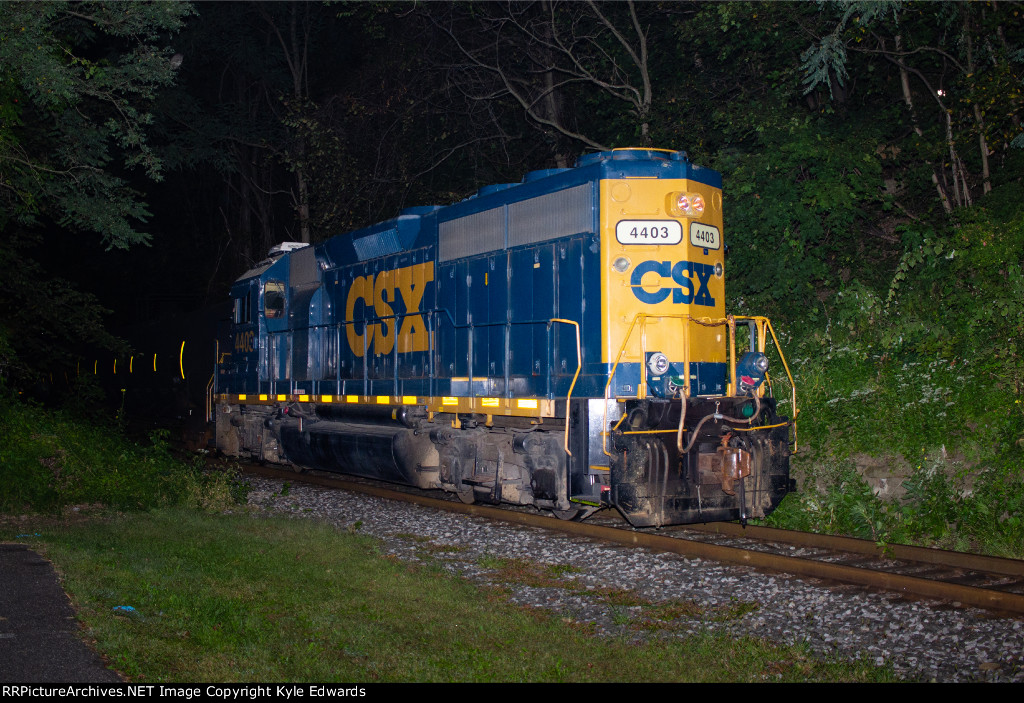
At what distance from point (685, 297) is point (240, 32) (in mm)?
25142

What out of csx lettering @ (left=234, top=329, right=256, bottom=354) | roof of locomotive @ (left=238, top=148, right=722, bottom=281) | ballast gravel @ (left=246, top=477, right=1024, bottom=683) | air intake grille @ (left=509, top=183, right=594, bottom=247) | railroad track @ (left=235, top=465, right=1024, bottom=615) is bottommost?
ballast gravel @ (left=246, top=477, right=1024, bottom=683)

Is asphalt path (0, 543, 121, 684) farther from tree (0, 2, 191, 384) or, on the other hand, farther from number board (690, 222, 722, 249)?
tree (0, 2, 191, 384)

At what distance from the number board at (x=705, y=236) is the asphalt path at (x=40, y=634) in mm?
6539

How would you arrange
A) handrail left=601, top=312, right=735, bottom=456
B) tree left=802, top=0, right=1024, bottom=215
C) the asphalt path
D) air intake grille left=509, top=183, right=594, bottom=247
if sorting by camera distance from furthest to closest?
tree left=802, top=0, right=1024, bottom=215 < air intake grille left=509, top=183, right=594, bottom=247 < handrail left=601, top=312, right=735, bottom=456 < the asphalt path

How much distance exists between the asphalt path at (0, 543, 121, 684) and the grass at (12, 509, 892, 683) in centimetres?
13

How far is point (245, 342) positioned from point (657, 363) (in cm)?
995

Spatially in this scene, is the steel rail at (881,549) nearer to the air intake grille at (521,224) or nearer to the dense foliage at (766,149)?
the dense foliage at (766,149)

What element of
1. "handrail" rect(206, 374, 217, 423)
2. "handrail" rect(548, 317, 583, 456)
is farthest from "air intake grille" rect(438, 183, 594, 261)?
"handrail" rect(206, 374, 217, 423)

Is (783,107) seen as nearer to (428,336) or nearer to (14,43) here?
(428,336)

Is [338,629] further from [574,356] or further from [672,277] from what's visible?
[672,277]

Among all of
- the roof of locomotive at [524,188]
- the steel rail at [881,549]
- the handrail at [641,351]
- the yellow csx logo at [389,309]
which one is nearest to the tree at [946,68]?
the roof of locomotive at [524,188]

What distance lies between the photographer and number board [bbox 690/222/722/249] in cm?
891

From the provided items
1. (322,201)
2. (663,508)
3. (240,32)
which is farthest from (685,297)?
(240,32)

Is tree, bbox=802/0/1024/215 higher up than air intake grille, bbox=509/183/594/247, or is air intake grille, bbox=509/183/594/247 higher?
tree, bbox=802/0/1024/215
